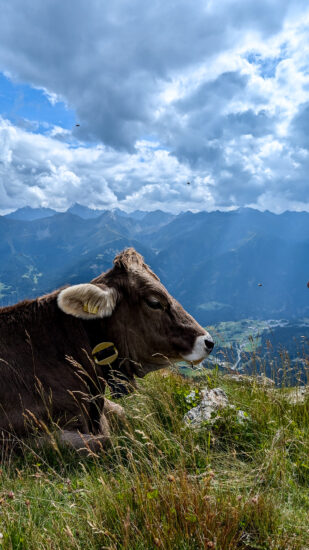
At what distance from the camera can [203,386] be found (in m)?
6.62

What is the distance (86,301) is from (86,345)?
0.75 metres

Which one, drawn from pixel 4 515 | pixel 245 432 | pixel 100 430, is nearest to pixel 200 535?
pixel 4 515

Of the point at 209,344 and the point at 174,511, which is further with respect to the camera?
the point at 209,344

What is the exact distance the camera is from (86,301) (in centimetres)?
530

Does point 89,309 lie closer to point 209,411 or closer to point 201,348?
Answer: point 201,348

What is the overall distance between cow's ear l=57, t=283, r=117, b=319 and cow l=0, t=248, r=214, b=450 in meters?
0.02

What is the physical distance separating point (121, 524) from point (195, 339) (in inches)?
127

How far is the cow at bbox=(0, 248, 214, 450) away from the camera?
16.0 ft

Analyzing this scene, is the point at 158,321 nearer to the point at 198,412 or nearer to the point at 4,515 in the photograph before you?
the point at 198,412

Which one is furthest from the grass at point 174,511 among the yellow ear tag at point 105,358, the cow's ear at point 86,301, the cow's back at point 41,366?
the cow's ear at point 86,301

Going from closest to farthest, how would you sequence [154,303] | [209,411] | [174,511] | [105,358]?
1. [174,511]
2. [209,411]
3. [105,358]
4. [154,303]

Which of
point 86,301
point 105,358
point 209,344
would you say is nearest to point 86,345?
point 105,358

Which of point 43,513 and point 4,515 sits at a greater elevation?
point 4,515

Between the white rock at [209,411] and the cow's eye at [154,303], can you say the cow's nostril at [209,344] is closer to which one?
the white rock at [209,411]
